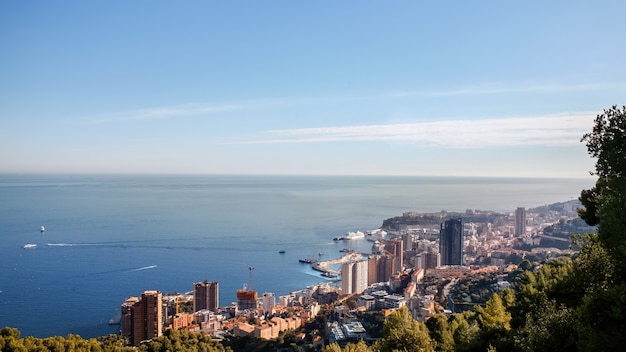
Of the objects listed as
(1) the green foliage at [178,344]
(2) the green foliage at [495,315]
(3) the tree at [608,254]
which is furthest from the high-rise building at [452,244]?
(3) the tree at [608,254]

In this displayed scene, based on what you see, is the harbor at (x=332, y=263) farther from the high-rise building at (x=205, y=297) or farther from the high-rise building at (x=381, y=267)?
the high-rise building at (x=205, y=297)

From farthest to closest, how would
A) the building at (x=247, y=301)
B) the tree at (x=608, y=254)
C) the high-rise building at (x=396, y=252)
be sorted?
the high-rise building at (x=396, y=252)
the building at (x=247, y=301)
the tree at (x=608, y=254)

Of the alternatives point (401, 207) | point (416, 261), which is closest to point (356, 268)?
point (416, 261)

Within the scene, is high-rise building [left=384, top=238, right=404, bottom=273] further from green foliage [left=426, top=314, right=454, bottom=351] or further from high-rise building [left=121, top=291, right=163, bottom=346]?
green foliage [left=426, top=314, right=454, bottom=351]

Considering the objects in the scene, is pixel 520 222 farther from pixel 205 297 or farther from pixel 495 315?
pixel 495 315

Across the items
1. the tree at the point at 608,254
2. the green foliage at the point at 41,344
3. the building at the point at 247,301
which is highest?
the tree at the point at 608,254

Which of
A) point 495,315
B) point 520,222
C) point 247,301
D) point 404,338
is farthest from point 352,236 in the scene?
point 404,338

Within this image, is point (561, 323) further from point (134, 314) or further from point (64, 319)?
point (64, 319)

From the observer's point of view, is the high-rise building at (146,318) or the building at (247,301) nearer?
the high-rise building at (146,318)
